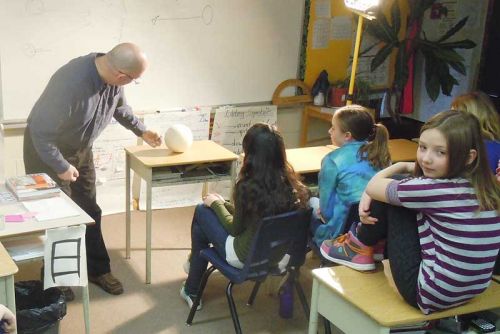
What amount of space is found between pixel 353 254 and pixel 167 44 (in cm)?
236

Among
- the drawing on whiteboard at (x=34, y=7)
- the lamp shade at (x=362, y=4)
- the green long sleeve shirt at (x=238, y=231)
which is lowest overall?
Result: the green long sleeve shirt at (x=238, y=231)

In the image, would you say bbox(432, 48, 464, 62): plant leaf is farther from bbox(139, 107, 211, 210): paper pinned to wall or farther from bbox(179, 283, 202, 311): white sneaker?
bbox(179, 283, 202, 311): white sneaker

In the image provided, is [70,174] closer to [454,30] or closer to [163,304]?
[163,304]

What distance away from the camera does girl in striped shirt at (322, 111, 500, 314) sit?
1.99m

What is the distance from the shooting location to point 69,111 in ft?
9.84

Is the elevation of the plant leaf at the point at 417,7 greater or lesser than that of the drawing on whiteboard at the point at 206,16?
greater

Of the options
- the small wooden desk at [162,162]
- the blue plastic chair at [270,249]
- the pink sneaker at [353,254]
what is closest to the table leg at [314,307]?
the pink sneaker at [353,254]

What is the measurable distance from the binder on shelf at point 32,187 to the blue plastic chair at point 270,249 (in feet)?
2.45

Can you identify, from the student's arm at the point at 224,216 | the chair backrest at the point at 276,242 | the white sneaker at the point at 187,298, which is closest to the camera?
the chair backrest at the point at 276,242

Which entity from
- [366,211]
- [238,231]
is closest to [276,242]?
[238,231]

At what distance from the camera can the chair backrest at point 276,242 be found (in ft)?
8.66

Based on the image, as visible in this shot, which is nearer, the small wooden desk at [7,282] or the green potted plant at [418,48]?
the small wooden desk at [7,282]

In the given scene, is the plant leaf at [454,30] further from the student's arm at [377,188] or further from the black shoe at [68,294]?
the black shoe at [68,294]

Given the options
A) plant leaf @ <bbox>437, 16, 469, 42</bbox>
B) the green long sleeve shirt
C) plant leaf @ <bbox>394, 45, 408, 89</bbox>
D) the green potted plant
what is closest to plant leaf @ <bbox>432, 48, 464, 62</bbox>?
the green potted plant
